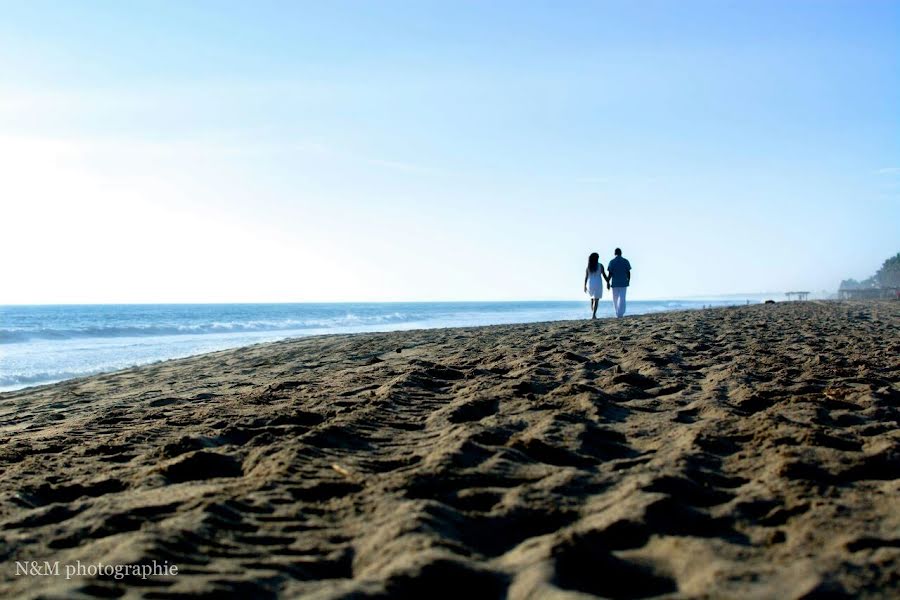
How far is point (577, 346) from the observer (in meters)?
9.34

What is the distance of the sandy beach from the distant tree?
397ft

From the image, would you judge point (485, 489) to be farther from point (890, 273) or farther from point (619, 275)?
point (890, 273)

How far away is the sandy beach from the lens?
7.86 ft

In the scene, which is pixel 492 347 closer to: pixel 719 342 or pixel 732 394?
pixel 719 342

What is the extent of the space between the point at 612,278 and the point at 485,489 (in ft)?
47.5

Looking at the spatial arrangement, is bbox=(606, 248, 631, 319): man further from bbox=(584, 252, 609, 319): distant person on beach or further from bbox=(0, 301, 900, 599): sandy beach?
bbox=(0, 301, 900, 599): sandy beach

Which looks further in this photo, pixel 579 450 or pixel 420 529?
pixel 579 450

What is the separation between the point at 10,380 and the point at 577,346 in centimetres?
983

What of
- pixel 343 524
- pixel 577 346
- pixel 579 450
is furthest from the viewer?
pixel 577 346

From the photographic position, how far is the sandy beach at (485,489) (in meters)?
2.39

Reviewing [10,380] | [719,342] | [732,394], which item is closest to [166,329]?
[10,380]

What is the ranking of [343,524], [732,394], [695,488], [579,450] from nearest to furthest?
[343,524] < [695,488] < [579,450] < [732,394]

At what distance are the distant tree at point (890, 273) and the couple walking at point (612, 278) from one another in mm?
109159

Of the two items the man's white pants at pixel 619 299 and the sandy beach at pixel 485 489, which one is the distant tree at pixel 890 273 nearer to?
the man's white pants at pixel 619 299
